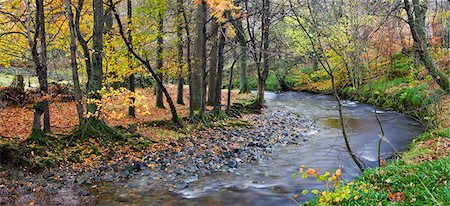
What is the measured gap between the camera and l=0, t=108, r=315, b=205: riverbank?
746 cm

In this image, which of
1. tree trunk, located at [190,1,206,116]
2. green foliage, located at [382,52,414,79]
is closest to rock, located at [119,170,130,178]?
tree trunk, located at [190,1,206,116]

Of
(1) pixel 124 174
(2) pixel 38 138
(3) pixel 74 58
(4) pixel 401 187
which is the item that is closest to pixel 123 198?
(1) pixel 124 174

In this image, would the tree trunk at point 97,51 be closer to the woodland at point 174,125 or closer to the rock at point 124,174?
the woodland at point 174,125

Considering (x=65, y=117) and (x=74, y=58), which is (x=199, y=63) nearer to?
(x=65, y=117)

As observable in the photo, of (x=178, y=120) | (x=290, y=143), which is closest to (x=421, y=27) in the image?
(x=290, y=143)

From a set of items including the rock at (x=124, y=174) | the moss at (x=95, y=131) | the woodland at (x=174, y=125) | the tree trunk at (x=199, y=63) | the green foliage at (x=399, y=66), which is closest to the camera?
the woodland at (x=174, y=125)

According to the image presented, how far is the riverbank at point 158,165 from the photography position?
24.5 feet

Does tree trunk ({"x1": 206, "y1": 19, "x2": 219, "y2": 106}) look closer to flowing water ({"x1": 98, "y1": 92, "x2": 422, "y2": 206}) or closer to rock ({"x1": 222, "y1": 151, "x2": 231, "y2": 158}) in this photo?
rock ({"x1": 222, "y1": 151, "x2": 231, "y2": 158})

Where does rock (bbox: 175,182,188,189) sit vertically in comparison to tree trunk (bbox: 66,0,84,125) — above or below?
below

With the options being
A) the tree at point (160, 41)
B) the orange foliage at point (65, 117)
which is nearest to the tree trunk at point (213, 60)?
the orange foliage at point (65, 117)

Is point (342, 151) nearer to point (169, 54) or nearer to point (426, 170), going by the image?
point (426, 170)

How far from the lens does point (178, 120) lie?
44.7 ft

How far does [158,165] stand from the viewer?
9.95 m

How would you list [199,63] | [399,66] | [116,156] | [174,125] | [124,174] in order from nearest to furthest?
[124,174], [116,156], [174,125], [199,63], [399,66]
